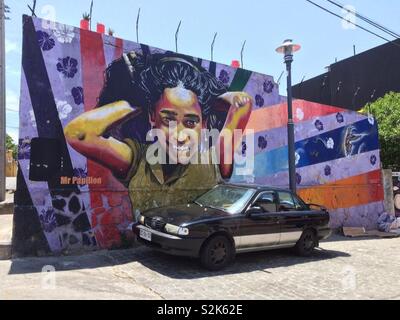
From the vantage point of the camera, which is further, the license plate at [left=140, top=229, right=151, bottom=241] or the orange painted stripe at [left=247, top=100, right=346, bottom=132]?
the orange painted stripe at [left=247, top=100, right=346, bottom=132]

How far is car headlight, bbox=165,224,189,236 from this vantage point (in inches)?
277

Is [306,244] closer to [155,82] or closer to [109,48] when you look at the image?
[155,82]

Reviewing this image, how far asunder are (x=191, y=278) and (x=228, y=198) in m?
2.09

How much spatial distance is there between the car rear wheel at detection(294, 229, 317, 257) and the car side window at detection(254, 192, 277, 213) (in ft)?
3.82

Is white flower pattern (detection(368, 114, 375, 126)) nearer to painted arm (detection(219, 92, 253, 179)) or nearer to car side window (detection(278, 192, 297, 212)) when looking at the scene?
painted arm (detection(219, 92, 253, 179))

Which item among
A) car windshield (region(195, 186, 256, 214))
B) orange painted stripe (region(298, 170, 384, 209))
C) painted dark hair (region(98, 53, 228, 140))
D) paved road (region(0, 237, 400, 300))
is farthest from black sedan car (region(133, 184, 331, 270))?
orange painted stripe (region(298, 170, 384, 209))

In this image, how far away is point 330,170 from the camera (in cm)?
1365

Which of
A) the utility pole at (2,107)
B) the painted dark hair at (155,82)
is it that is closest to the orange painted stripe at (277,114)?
the painted dark hair at (155,82)

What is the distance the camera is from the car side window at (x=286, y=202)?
886 cm

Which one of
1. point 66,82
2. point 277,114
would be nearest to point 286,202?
point 277,114
